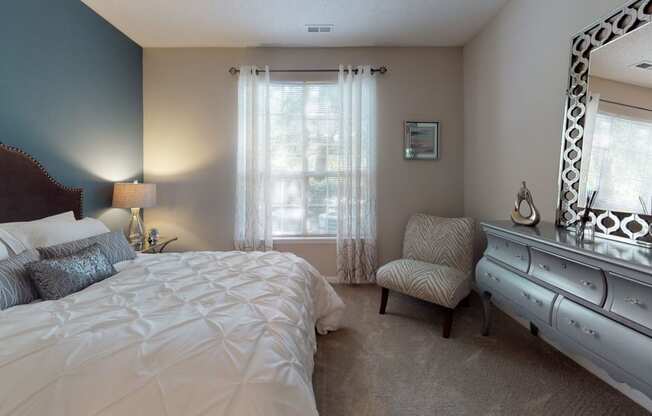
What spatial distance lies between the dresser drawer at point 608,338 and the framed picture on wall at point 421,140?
216 centimetres

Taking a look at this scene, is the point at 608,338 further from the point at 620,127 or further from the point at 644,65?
the point at 644,65

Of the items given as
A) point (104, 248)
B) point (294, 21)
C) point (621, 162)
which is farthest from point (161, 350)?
point (294, 21)

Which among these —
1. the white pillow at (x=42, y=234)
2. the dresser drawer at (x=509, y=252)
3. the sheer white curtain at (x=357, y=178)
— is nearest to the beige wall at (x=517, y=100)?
the dresser drawer at (x=509, y=252)

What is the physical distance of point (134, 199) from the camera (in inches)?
106

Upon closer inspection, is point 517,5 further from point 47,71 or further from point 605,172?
point 47,71

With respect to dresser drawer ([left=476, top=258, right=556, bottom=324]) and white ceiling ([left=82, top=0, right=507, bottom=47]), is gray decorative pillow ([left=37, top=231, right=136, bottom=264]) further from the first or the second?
dresser drawer ([left=476, top=258, right=556, bottom=324])

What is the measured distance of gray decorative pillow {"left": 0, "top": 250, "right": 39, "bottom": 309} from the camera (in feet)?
4.28

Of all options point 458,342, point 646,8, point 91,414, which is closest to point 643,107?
point 646,8

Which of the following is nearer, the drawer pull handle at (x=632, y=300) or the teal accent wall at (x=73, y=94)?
the drawer pull handle at (x=632, y=300)

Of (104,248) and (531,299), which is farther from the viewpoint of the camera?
(104,248)

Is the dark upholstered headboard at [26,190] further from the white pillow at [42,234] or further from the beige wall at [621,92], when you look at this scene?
the beige wall at [621,92]

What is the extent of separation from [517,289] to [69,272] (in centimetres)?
256

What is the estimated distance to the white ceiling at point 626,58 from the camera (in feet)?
4.72

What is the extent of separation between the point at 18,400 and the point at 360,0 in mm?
3094
